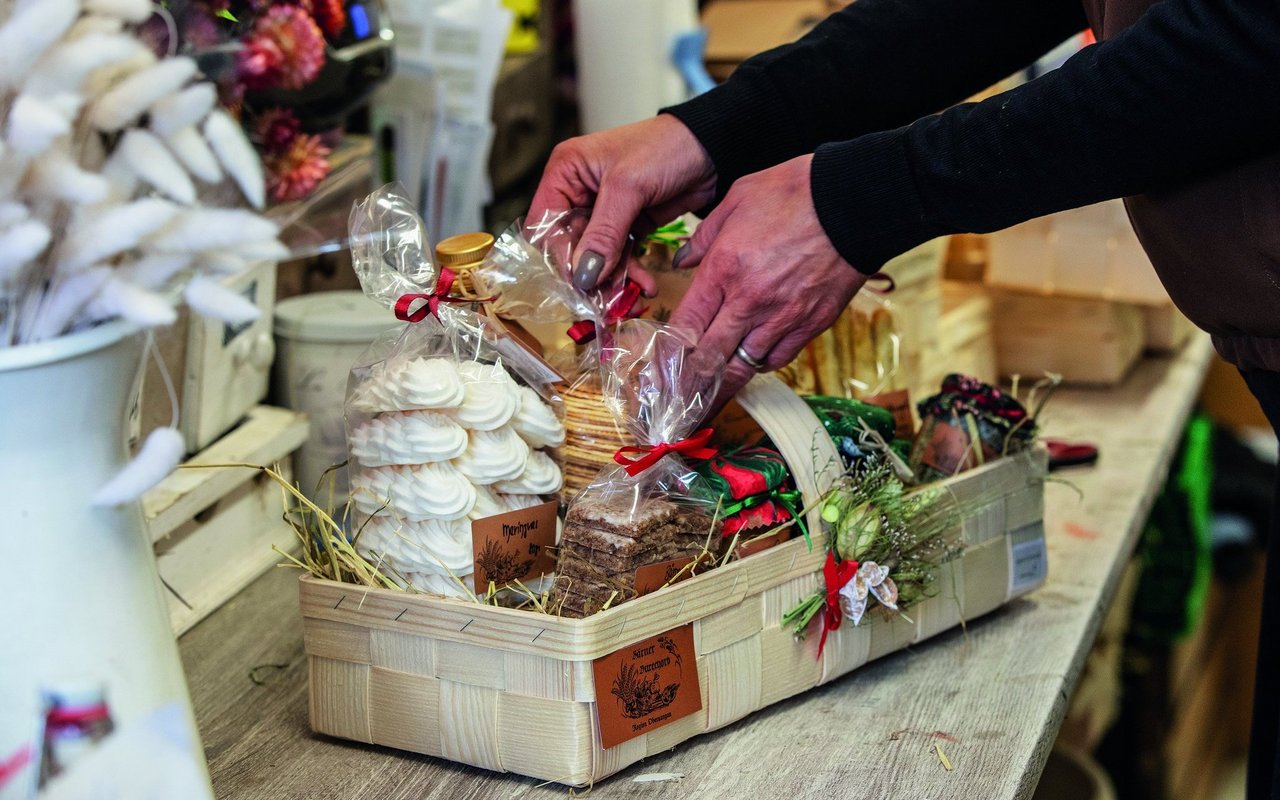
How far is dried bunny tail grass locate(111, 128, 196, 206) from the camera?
0.56 meters

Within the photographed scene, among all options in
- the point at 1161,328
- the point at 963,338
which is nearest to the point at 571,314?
the point at 963,338

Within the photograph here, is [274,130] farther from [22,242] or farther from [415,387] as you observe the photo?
[22,242]

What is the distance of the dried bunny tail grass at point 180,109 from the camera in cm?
56

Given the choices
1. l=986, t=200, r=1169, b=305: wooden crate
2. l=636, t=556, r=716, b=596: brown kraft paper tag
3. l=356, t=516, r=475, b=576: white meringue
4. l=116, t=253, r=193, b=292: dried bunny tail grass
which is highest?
l=116, t=253, r=193, b=292: dried bunny tail grass

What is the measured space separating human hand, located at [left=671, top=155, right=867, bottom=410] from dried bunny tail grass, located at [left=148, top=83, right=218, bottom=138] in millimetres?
462

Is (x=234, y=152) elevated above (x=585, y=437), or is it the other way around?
(x=234, y=152)

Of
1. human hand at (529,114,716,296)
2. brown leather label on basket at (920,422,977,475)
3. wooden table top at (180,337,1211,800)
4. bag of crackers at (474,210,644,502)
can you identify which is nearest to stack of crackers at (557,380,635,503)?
bag of crackers at (474,210,644,502)

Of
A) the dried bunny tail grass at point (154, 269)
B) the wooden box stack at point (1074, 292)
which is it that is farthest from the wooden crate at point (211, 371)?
the wooden box stack at point (1074, 292)

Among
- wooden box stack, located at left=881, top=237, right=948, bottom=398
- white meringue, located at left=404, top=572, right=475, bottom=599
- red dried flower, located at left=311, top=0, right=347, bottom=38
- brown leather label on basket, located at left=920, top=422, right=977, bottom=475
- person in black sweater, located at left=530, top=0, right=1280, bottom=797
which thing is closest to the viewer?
person in black sweater, located at left=530, top=0, right=1280, bottom=797

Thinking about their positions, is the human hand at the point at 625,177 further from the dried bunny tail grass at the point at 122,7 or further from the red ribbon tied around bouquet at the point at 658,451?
the dried bunny tail grass at the point at 122,7

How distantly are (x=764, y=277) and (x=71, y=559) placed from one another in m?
0.52

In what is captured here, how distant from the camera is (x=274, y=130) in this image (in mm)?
1366

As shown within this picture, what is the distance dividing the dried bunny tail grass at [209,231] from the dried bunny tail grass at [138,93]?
0.05 m

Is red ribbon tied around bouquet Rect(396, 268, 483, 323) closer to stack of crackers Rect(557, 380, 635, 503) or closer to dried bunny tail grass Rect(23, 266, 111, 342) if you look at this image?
stack of crackers Rect(557, 380, 635, 503)
